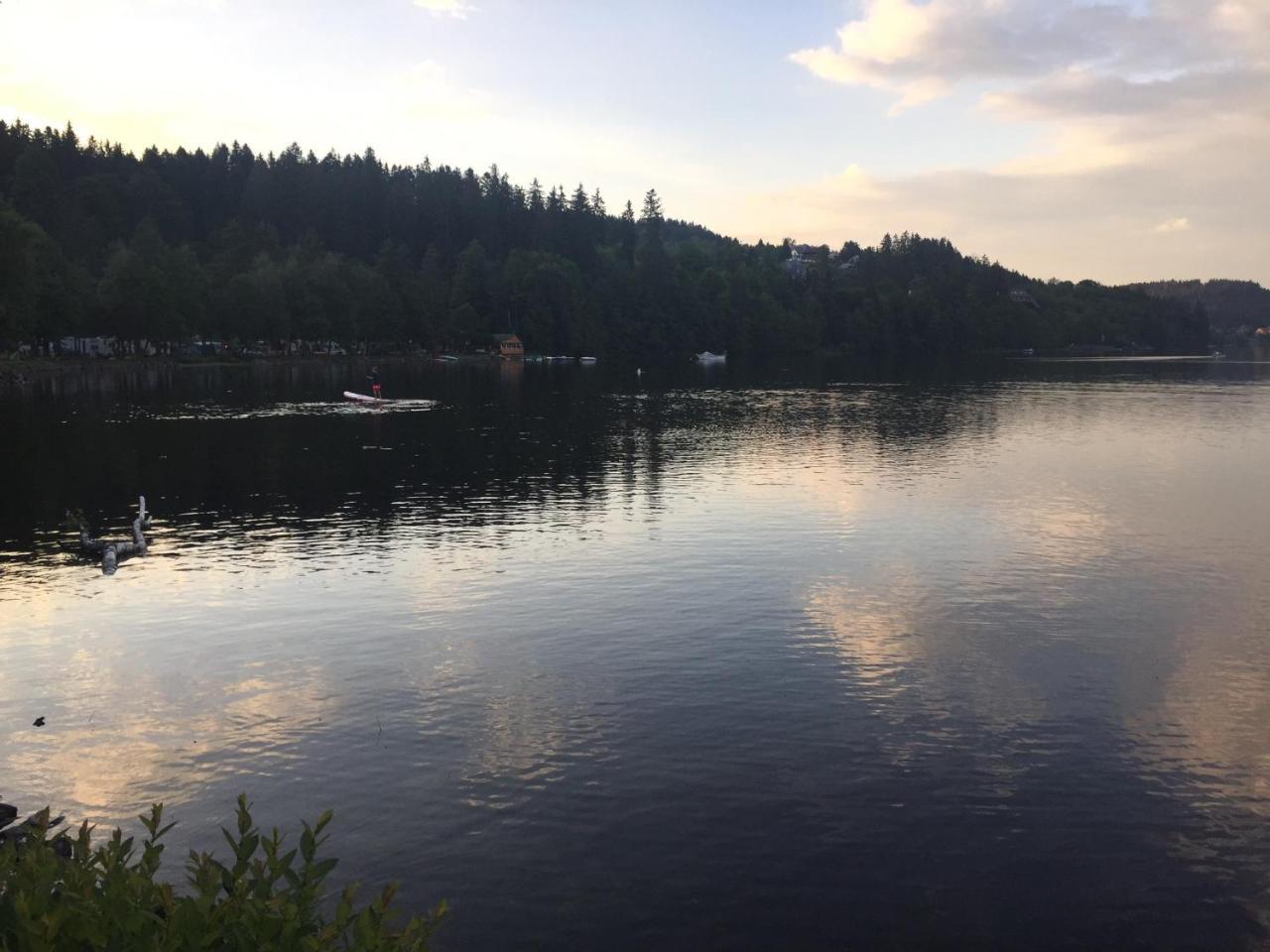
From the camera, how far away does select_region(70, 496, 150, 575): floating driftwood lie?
43031 mm

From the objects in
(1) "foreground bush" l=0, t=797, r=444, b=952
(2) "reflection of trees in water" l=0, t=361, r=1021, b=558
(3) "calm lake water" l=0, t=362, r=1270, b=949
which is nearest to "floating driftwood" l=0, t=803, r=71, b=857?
(3) "calm lake water" l=0, t=362, r=1270, b=949

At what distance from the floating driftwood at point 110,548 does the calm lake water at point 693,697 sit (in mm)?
938

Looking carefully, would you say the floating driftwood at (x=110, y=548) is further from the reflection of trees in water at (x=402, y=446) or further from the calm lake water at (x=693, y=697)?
the reflection of trees in water at (x=402, y=446)

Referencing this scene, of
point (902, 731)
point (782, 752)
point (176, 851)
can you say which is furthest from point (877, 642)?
point (176, 851)

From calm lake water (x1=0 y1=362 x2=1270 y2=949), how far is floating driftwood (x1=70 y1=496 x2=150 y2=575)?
3.08 feet

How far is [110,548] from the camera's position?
44.0 meters

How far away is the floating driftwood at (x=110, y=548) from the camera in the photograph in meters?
43.0

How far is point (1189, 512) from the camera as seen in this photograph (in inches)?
2227

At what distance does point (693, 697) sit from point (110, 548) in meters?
30.6

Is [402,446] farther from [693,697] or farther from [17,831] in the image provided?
[17,831]

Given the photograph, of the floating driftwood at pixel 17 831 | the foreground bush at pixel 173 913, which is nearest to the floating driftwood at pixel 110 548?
the floating driftwood at pixel 17 831

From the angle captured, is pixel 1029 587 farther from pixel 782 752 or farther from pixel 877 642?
pixel 782 752

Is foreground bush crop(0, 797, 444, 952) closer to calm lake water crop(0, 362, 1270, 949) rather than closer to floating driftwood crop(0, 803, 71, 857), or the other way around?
floating driftwood crop(0, 803, 71, 857)

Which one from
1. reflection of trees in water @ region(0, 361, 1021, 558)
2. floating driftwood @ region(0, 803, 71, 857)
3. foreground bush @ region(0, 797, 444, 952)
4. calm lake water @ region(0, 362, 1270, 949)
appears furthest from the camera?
reflection of trees in water @ region(0, 361, 1021, 558)
